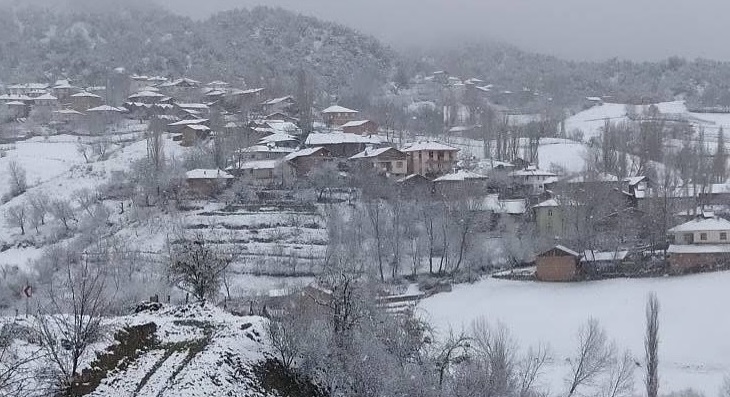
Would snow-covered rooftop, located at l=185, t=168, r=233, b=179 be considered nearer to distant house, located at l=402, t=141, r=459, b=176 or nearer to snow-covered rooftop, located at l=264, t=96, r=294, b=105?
distant house, located at l=402, t=141, r=459, b=176

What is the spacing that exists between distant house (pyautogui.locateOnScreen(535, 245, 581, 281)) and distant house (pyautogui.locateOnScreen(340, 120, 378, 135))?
73.8 ft

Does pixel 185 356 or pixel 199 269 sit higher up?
pixel 199 269

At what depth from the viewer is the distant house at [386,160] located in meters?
38.2

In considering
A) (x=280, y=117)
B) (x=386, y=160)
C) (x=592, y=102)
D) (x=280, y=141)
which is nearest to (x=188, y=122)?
(x=280, y=141)

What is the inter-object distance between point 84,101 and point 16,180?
65.1ft

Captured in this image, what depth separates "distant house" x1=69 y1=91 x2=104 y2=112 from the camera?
55625 millimetres

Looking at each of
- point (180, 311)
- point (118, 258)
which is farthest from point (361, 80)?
point (180, 311)

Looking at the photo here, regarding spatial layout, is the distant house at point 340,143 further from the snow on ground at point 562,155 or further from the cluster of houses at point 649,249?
the cluster of houses at point 649,249

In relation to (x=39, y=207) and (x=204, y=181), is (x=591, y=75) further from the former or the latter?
(x=39, y=207)

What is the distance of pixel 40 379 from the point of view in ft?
37.4

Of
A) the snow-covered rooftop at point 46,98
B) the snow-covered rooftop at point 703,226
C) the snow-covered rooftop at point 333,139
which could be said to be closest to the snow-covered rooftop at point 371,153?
the snow-covered rooftop at point 333,139

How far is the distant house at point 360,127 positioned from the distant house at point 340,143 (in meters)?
6.50

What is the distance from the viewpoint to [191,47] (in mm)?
89062

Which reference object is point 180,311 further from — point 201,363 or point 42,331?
point 42,331
